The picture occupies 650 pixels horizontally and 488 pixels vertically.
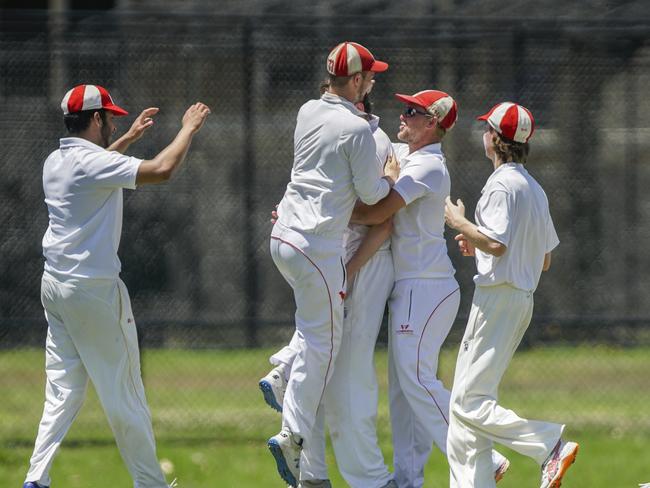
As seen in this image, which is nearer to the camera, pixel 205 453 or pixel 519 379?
pixel 205 453

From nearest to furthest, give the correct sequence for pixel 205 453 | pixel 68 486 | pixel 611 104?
pixel 68 486
pixel 205 453
pixel 611 104

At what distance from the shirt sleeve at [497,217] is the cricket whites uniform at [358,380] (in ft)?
2.21

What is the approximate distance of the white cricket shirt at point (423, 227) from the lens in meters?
7.30

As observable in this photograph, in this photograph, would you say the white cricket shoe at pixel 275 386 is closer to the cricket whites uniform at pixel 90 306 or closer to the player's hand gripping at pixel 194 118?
the cricket whites uniform at pixel 90 306

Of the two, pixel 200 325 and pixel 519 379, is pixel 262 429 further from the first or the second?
pixel 519 379

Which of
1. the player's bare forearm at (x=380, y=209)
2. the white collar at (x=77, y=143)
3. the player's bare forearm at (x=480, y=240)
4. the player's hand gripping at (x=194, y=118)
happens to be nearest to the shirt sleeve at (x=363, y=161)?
the player's bare forearm at (x=380, y=209)

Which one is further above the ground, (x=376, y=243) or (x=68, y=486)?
(x=376, y=243)

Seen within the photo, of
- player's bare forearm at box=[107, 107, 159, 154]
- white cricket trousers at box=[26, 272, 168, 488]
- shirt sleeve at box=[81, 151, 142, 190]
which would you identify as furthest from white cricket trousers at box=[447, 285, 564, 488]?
player's bare forearm at box=[107, 107, 159, 154]

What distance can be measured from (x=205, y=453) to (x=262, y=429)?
62 cm

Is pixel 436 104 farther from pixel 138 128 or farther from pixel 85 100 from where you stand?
pixel 85 100

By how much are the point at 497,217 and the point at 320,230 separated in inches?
35.5

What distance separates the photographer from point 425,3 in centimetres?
1062

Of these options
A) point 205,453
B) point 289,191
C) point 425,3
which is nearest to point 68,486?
point 205,453

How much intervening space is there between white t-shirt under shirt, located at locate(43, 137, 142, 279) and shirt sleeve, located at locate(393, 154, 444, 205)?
1.39 meters
